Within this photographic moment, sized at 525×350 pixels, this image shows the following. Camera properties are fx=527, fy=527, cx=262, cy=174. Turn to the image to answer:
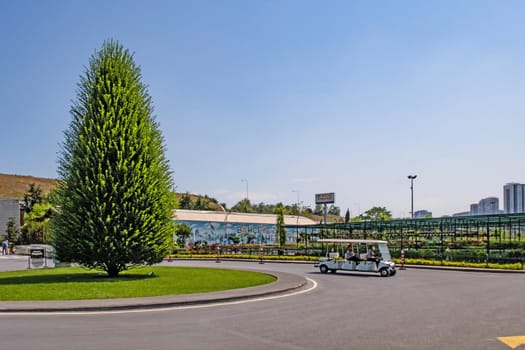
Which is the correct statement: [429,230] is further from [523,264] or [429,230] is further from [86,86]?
[86,86]

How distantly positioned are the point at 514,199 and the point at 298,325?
10472 cm

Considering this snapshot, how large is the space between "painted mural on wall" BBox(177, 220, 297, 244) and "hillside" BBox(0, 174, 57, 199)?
75970mm

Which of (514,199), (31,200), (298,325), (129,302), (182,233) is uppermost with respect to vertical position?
(31,200)

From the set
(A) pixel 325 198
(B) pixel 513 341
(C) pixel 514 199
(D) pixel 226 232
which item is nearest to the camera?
(B) pixel 513 341

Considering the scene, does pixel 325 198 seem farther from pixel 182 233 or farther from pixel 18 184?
pixel 18 184

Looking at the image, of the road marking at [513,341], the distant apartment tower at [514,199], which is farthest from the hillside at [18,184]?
the road marking at [513,341]

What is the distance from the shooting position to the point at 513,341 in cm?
988

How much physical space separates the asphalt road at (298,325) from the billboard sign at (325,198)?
2980 inches

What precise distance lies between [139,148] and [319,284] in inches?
393

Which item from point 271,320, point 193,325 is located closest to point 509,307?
point 271,320

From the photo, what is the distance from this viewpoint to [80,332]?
11.0 meters

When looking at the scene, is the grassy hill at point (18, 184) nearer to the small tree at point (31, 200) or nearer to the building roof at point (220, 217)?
the small tree at point (31, 200)

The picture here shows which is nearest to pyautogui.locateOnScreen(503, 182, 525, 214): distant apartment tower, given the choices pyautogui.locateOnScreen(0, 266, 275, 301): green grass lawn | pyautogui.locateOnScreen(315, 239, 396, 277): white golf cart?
pyautogui.locateOnScreen(315, 239, 396, 277): white golf cart

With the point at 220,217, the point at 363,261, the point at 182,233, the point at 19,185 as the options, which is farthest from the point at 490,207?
the point at 19,185
